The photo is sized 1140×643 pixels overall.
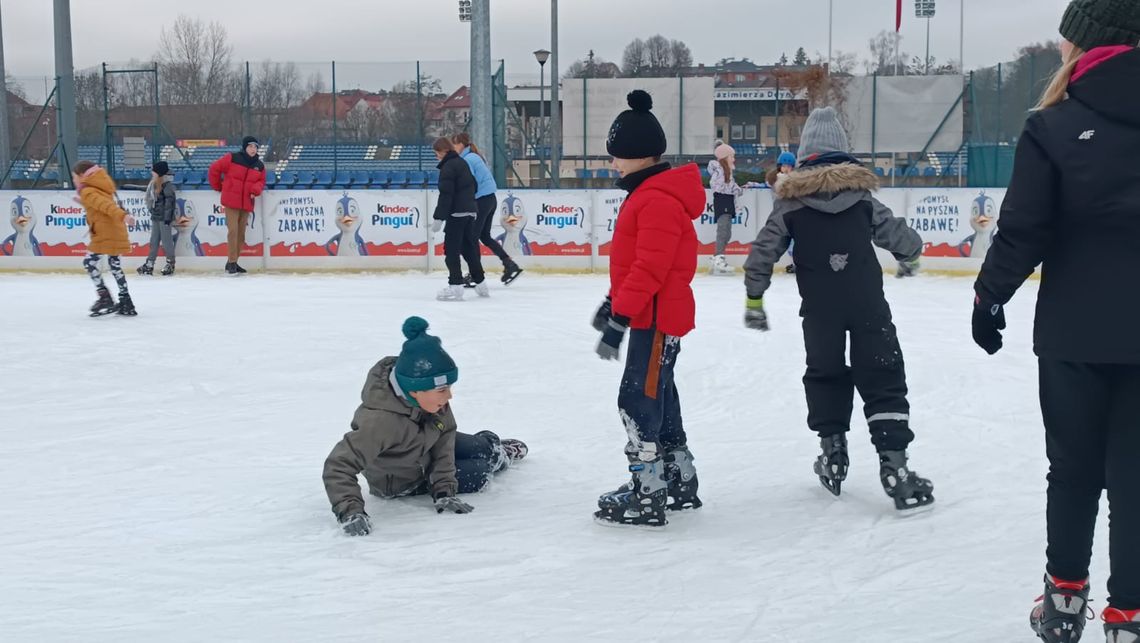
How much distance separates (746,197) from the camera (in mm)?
13500

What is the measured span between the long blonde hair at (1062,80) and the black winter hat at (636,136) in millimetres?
1461

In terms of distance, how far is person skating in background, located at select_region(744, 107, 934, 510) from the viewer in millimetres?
4066

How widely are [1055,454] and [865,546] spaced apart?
1143 mm

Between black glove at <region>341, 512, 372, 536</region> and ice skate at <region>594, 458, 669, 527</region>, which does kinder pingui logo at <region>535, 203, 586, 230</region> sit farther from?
black glove at <region>341, 512, 372, 536</region>

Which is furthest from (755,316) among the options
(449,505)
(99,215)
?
(99,215)

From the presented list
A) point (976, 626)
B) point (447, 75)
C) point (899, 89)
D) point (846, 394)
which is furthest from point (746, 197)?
point (976, 626)

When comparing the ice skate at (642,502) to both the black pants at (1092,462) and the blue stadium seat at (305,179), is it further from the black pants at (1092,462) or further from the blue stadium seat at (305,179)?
the blue stadium seat at (305,179)

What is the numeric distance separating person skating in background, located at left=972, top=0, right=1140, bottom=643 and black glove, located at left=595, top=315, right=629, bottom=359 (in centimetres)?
132

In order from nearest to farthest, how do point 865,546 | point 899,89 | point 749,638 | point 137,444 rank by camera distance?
point 749,638 < point 865,546 < point 137,444 < point 899,89

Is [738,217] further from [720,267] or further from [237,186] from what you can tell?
[237,186]

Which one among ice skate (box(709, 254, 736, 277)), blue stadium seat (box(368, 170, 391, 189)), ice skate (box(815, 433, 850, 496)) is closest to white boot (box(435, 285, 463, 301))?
ice skate (box(709, 254, 736, 277))

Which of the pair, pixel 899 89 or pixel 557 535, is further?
pixel 899 89

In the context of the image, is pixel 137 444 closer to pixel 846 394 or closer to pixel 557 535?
pixel 557 535

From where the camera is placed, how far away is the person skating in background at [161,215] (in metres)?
13.4
